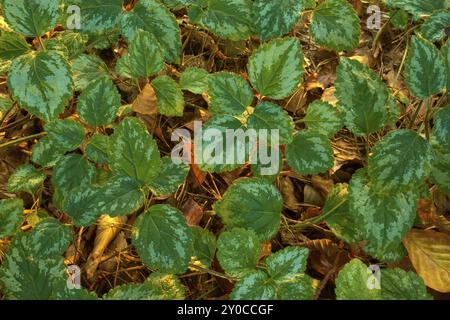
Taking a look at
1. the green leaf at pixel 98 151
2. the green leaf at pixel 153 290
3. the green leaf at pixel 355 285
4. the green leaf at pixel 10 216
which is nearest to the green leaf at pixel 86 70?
the green leaf at pixel 98 151

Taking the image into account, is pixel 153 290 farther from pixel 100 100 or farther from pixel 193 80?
pixel 193 80

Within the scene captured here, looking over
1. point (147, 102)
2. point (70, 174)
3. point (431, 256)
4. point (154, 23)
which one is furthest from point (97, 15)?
point (431, 256)

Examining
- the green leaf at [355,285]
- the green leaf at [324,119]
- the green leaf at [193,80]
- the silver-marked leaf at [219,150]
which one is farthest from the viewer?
the green leaf at [193,80]

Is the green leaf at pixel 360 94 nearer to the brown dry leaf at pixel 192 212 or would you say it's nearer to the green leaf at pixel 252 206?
the green leaf at pixel 252 206

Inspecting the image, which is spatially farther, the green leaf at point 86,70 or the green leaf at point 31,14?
the green leaf at point 86,70

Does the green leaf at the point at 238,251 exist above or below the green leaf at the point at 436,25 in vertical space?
below
